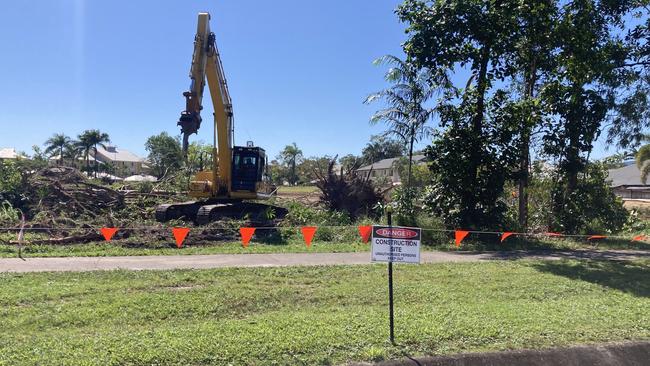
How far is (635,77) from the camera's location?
16.3 meters

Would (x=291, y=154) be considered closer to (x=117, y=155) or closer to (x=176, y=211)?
(x=117, y=155)

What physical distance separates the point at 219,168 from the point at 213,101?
104 inches

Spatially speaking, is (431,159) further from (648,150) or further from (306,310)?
(648,150)

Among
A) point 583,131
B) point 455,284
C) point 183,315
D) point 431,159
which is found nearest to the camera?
point 183,315

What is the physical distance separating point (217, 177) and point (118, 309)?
44.8 feet

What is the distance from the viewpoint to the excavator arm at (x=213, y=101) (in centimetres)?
1756

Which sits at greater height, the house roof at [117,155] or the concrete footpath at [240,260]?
the house roof at [117,155]

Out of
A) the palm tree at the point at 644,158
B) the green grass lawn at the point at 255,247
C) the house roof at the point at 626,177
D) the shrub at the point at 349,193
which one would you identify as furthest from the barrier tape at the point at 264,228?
the house roof at the point at 626,177

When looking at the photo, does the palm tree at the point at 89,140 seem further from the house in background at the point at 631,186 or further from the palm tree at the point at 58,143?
the house in background at the point at 631,186

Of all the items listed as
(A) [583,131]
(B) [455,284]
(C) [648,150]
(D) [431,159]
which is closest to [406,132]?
(D) [431,159]

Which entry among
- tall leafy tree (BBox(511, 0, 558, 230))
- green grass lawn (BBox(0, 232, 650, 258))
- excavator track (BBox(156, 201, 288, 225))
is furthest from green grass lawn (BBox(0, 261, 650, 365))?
excavator track (BBox(156, 201, 288, 225))

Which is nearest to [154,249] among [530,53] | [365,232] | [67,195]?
[365,232]

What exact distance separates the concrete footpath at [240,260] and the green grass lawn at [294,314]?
98 cm

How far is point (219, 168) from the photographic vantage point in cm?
2000
